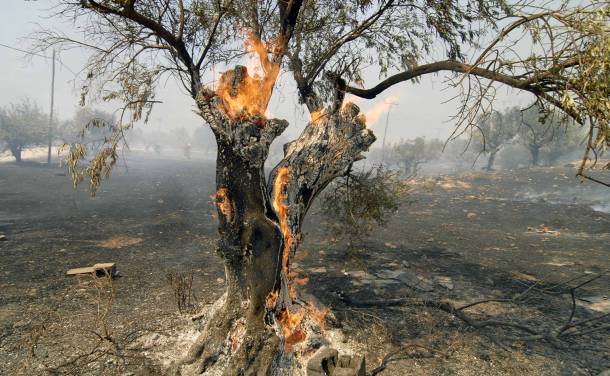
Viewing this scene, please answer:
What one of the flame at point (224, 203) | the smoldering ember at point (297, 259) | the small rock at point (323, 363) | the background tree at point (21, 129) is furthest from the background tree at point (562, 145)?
the background tree at point (21, 129)

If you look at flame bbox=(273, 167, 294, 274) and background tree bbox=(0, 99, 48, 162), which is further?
background tree bbox=(0, 99, 48, 162)

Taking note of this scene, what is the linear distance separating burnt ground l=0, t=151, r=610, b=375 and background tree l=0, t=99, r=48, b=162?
29.9 m

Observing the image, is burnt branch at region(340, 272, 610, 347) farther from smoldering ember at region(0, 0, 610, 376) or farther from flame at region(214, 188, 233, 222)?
flame at region(214, 188, 233, 222)

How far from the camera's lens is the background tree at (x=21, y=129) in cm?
4062

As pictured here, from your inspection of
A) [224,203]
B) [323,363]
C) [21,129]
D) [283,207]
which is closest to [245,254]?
[224,203]

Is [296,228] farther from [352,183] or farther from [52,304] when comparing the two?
[52,304]

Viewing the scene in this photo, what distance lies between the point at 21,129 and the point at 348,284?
5064 cm

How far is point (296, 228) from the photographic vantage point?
18.4 ft

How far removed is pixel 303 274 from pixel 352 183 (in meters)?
3.00

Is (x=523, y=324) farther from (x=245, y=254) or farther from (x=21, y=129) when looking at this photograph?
(x=21, y=129)

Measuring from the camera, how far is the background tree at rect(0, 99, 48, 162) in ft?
133

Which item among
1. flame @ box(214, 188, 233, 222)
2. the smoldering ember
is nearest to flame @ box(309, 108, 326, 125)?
the smoldering ember

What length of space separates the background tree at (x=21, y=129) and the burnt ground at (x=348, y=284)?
29913 mm

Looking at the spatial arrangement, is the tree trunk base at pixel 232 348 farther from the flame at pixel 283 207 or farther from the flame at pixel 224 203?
the flame at pixel 224 203
